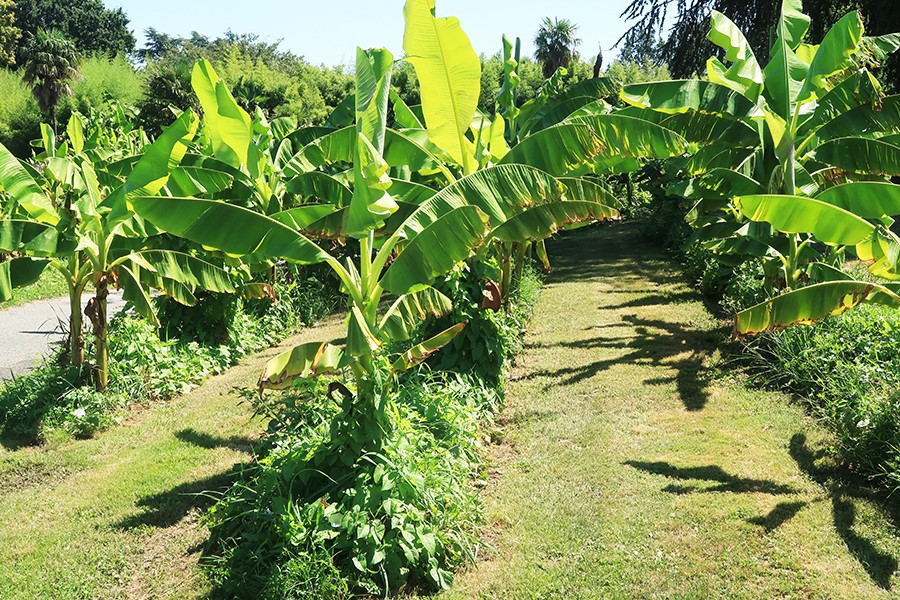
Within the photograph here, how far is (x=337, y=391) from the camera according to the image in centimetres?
570

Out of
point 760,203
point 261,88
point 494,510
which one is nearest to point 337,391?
point 494,510

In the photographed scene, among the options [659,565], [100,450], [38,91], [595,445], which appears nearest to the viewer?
[659,565]

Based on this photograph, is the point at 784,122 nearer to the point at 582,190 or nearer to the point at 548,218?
the point at 582,190

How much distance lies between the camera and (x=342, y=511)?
4848 mm

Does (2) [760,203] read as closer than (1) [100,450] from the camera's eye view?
Yes

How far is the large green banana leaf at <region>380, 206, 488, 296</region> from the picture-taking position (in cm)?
486

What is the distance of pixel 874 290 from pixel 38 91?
41.9 metres

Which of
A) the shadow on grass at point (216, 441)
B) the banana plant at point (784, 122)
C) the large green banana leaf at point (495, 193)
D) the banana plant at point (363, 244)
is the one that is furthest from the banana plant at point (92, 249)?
the banana plant at point (784, 122)

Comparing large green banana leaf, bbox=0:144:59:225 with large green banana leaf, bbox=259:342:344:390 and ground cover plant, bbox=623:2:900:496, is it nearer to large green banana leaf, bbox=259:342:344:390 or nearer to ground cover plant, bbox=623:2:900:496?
large green banana leaf, bbox=259:342:344:390

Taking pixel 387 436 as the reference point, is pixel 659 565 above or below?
below

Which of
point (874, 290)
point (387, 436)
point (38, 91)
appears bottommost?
point (387, 436)

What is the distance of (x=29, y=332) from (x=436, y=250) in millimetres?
11333

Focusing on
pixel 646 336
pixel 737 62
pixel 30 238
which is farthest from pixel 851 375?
pixel 30 238

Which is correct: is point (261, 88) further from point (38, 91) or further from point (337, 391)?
point (337, 391)
